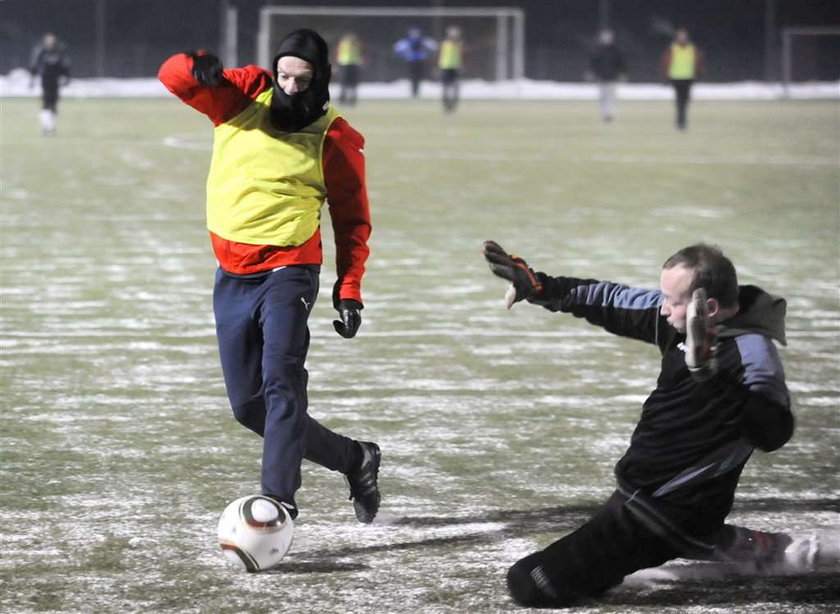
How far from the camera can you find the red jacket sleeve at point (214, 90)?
524 centimetres

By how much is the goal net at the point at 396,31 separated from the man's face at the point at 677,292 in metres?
38.8

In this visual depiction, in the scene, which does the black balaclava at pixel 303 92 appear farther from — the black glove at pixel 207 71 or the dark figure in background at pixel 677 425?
the dark figure in background at pixel 677 425

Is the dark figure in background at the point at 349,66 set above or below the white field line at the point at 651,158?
above

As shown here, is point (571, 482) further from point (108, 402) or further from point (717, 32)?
point (717, 32)

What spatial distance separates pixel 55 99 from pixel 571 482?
2254 centimetres

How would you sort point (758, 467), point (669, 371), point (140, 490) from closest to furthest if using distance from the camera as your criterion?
point (669, 371), point (140, 490), point (758, 467)

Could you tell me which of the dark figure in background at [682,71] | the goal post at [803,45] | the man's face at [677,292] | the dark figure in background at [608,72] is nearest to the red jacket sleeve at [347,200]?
the man's face at [677,292]

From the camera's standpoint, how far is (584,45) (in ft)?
154

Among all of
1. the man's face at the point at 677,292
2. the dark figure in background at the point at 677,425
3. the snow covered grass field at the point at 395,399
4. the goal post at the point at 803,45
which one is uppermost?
the goal post at the point at 803,45

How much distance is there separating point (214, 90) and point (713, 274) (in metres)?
1.83

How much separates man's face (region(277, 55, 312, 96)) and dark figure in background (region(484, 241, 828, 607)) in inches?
39.1

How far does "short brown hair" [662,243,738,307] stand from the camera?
429cm

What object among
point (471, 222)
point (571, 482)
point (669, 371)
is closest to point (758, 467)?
point (571, 482)

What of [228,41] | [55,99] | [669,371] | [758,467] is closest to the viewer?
[669,371]
